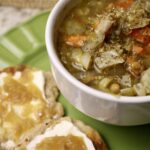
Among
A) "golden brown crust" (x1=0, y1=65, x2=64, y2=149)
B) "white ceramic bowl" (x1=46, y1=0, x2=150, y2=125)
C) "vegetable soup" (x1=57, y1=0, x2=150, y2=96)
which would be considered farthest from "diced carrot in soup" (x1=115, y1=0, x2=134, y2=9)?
"golden brown crust" (x1=0, y1=65, x2=64, y2=149)

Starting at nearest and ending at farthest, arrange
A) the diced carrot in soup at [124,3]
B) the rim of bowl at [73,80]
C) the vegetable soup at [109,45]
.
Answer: the rim of bowl at [73,80], the vegetable soup at [109,45], the diced carrot in soup at [124,3]

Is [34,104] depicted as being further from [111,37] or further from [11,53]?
[111,37]

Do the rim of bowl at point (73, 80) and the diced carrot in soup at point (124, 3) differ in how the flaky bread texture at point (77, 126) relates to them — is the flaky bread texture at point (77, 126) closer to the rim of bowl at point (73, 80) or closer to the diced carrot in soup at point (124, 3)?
the rim of bowl at point (73, 80)

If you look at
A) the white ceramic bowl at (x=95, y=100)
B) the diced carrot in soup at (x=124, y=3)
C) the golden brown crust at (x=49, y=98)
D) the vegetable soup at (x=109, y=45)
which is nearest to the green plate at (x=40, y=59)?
the golden brown crust at (x=49, y=98)

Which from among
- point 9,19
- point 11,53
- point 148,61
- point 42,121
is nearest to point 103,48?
point 148,61

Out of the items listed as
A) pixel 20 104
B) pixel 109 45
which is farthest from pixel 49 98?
pixel 109 45

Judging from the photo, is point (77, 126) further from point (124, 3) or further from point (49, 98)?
point (124, 3)

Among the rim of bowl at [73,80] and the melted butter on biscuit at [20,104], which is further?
the melted butter on biscuit at [20,104]
